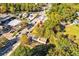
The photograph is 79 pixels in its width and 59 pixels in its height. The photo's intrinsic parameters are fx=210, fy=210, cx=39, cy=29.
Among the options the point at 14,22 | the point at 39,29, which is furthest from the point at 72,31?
the point at 14,22

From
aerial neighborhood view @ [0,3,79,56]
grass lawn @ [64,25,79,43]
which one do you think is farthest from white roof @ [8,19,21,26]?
grass lawn @ [64,25,79,43]

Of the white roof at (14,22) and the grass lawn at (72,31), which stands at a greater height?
the white roof at (14,22)

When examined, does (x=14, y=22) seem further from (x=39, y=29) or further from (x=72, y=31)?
(x=72, y=31)

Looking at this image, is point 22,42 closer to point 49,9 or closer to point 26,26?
point 26,26

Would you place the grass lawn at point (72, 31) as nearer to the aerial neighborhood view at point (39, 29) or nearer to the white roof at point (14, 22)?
the aerial neighborhood view at point (39, 29)

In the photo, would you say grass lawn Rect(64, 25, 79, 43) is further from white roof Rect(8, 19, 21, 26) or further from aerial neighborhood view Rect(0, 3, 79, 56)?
white roof Rect(8, 19, 21, 26)

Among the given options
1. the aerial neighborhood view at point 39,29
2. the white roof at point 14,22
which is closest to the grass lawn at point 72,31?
the aerial neighborhood view at point 39,29

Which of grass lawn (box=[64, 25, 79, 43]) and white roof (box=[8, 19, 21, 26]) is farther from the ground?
white roof (box=[8, 19, 21, 26])

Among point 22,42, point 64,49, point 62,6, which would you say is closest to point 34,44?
point 22,42
